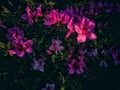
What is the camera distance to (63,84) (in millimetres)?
4195

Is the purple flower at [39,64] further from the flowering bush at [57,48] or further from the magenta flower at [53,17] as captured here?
the magenta flower at [53,17]

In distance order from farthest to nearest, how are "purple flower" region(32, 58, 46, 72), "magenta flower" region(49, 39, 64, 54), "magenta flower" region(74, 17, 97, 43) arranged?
"purple flower" region(32, 58, 46, 72)
"magenta flower" region(49, 39, 64, 54)
"magenta flower" region(74, 17, 97, 43)

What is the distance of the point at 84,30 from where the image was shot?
3838 mm

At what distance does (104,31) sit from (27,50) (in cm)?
106

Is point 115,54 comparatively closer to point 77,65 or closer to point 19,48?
point 77,65

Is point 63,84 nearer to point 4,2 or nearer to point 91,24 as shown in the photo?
point 91,24

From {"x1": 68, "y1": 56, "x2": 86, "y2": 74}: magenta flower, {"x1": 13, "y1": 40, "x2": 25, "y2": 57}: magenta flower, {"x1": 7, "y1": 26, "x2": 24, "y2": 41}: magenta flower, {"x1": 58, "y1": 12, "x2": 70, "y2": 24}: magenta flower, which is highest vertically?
{"x1": 58, "y1": 12, "x2": 70, "y2": 24}: magenta flower

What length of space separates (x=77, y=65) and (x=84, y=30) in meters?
0.46

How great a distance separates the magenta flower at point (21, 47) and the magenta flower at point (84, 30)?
0.59 metres

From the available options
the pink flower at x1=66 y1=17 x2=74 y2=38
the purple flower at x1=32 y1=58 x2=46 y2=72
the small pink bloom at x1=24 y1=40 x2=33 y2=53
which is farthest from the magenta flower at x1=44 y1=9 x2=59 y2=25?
the purple flower at x1=32 y1=58 x2=46 y2=72

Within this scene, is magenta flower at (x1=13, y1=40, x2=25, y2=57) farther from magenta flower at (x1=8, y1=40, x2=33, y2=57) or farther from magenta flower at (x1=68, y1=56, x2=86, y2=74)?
magenta flower at (x1=68, y1=56, x2=86, y2=74)

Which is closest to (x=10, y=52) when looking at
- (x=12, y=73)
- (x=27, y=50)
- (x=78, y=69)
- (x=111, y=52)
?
(x=27, y=50)

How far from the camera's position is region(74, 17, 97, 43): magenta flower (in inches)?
150

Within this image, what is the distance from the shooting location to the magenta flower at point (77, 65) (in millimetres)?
4057
